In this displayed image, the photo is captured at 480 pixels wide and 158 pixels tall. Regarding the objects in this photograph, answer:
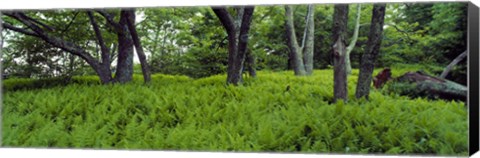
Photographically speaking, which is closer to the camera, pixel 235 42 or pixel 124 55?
pixel 235 42

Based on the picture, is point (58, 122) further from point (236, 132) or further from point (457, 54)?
point (457, 54)

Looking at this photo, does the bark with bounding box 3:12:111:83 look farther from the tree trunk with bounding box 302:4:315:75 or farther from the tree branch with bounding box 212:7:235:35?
the tree trunk with bounding box 302:4:315:75

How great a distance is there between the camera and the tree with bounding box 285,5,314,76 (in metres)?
6.41

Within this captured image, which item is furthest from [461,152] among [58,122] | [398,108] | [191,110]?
[58,122]

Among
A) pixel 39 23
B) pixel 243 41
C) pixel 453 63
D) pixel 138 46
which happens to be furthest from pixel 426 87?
pixel 39 23

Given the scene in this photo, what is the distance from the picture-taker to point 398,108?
19.5 feet

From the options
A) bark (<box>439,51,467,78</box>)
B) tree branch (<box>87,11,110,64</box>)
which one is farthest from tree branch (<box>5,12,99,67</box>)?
bark (<box>439,51,467,78</box>)

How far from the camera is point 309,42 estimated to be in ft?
21.1

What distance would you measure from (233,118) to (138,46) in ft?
5.09

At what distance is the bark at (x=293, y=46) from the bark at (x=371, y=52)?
66 centimetres

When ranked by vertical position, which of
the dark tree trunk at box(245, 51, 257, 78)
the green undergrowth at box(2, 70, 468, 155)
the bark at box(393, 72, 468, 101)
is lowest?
the green undergrowth at box(2, 70, 468, 155)

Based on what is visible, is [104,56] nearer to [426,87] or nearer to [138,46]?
[138,46]

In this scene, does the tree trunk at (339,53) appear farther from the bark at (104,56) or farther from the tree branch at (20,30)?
the tree branch at (20,30)

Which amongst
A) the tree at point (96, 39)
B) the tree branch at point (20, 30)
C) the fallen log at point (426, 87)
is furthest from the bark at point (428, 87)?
the tree branch at point (20, 30)
